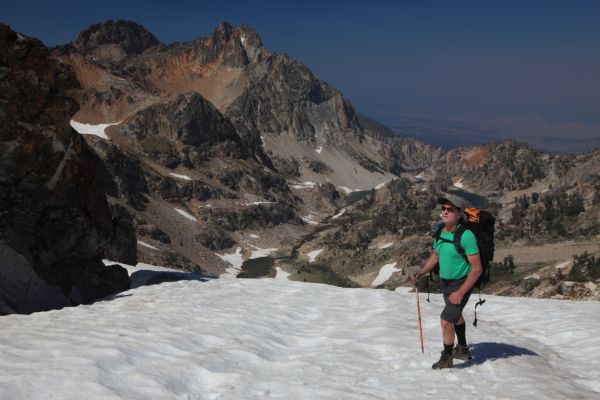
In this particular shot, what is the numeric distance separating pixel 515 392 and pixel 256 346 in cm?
671

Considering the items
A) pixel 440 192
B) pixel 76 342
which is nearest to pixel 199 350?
pixel 76 342

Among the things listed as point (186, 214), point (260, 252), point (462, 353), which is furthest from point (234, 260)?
point (462, 353)

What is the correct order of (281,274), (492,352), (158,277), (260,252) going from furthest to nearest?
(260,252) < (281,274) < (158,277) < (492,352)

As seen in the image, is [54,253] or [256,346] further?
[54,253]

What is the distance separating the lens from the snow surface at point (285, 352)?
10.5 m

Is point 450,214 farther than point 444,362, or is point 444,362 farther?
point 444,362

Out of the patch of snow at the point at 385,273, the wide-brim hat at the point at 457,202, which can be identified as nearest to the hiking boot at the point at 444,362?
the wide-brim hat at the point at 457,202

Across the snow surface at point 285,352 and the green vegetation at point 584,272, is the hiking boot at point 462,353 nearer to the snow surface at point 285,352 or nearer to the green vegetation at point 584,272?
the snow surface at point 285,352

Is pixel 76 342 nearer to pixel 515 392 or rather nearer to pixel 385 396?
pixel 385 396

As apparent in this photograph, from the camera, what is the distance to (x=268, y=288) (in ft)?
81.7

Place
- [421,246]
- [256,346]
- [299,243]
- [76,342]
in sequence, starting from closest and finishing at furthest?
[76,342] → [256,346] → [421,246] → [299,243]

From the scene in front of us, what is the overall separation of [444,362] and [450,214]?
130 inches

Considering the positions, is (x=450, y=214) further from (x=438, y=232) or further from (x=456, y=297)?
(x=456, y=297)

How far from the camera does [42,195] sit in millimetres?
22312
